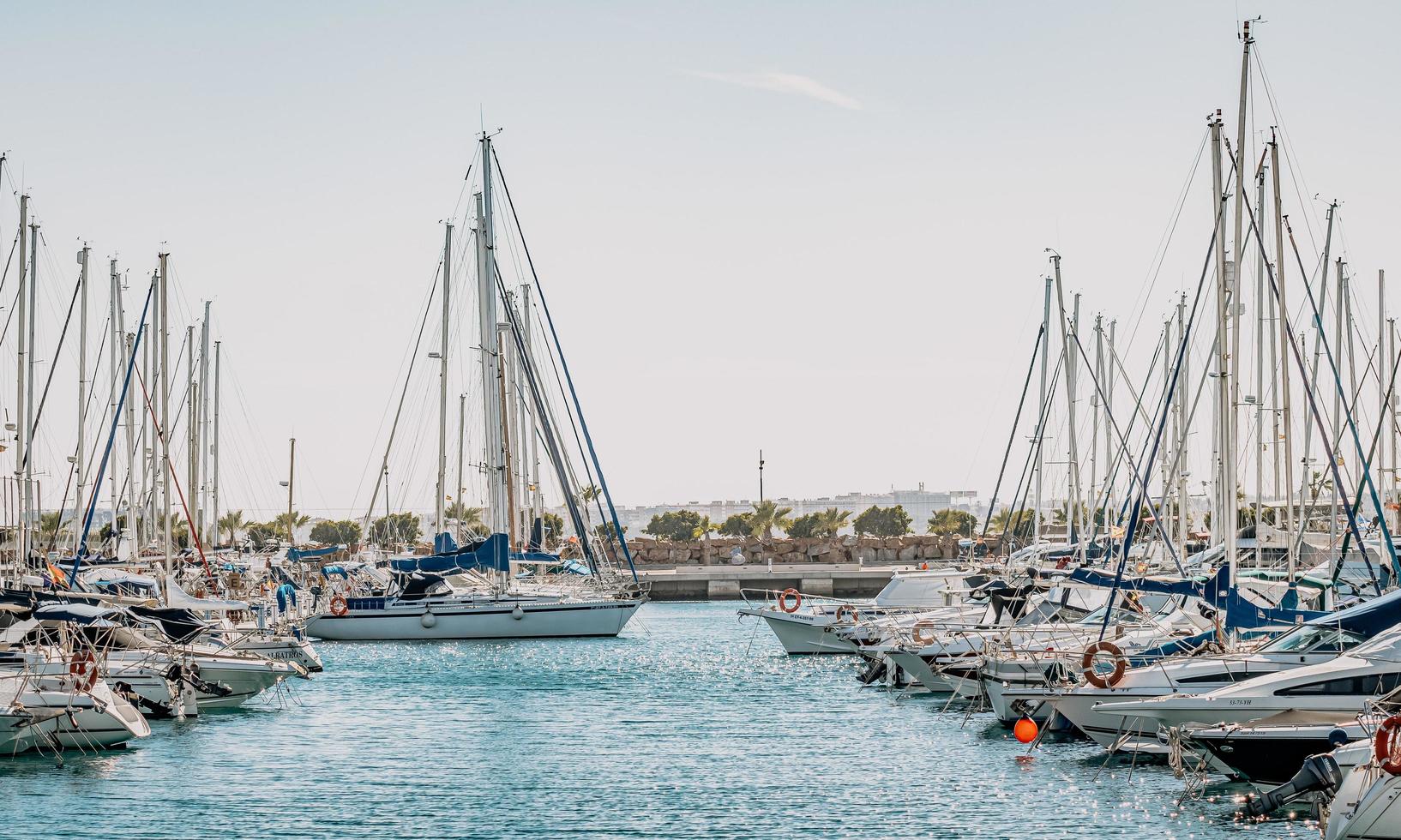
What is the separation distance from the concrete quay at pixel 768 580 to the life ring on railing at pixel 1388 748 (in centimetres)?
7382

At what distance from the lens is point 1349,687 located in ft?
75.5

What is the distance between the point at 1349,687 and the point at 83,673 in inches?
794

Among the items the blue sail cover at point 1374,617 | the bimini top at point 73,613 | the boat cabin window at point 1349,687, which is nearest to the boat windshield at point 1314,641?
the blue sail cover at point 1374,617

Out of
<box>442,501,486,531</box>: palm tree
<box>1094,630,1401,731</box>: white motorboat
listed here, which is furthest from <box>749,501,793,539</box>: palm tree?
<box>1094,630,1401,731</box>: white motorboat

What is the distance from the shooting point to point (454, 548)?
2233 inches

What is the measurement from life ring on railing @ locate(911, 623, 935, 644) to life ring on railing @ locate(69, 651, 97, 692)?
58.8 ft

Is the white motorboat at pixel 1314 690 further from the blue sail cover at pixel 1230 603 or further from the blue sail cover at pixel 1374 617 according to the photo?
the blue sail cover at pixel 1230 603

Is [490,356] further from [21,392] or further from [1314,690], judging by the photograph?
[1314,690]

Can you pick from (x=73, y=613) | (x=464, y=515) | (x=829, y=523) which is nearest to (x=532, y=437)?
(x=464, y=515)

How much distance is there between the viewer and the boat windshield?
25.5 meters

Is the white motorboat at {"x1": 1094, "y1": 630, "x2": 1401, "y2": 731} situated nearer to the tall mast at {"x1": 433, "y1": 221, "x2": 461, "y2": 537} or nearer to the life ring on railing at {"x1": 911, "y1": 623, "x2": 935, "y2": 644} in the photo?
the life ring on railing at {"x1": 911, "y1": 623, "x2": 935, "y2": 644}

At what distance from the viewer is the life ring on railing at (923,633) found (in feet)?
122

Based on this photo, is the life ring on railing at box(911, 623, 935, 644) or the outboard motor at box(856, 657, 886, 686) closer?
the life ring on railing at box(911, 623, 935, 644)

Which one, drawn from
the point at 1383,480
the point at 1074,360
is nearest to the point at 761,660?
the point at 1074,360
